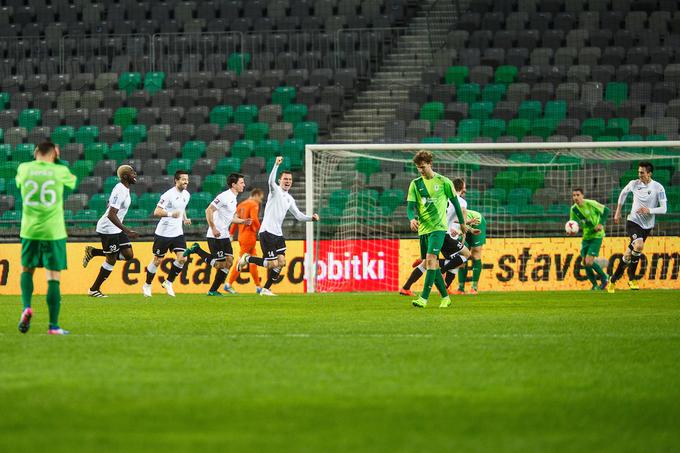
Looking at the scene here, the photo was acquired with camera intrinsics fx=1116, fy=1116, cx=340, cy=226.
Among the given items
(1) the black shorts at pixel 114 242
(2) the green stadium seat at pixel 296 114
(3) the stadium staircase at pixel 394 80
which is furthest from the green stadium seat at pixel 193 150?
(1) the black shorts at pixel 114 242

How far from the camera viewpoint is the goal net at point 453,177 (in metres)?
22.7

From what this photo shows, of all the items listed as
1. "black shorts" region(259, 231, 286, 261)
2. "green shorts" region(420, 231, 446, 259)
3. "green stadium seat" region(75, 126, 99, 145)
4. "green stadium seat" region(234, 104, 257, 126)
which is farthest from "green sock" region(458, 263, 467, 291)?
"green stadium seat" region(75, 126, 99, 145)

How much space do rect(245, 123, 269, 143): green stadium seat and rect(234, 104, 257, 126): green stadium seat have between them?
0.63 m

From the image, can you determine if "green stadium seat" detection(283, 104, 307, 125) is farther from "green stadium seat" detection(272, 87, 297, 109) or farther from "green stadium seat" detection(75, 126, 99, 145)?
"green stadium seat" detection(75, 126, 99, 145)

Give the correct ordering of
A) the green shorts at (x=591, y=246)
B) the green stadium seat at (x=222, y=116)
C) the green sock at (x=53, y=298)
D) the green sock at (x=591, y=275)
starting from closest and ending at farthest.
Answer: the green sock at (x=53, y=298)
the green shorts at (x=591, y=246)
the green sock at (x=591, y=275)
the green stadium seat at (x=222, y=116)

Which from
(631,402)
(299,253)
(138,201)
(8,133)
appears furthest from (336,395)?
(8,133)

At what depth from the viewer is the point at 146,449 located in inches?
204

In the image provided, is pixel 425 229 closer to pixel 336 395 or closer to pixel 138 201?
pixel 336 395

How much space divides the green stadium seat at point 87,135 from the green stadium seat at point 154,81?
218 centimetres

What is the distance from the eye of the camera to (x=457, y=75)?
29.2 metres

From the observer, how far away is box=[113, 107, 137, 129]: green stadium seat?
2969cm

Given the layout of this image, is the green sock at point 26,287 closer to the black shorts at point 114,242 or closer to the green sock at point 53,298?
the green sock at point 53,298

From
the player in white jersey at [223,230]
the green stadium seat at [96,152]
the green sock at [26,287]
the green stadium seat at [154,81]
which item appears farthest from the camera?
the green stadium seat at [154,81]

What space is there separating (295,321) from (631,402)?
6.76 metres
